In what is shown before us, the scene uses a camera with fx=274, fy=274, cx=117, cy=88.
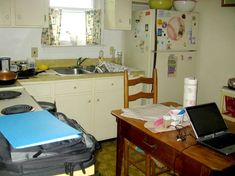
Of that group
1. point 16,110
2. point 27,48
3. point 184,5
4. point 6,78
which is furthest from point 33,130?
point 184,5

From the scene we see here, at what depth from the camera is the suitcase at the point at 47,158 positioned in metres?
Result: 1.01

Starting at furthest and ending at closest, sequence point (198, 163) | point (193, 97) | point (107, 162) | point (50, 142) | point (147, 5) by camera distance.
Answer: point (147, 5) < point (107, 162) < point (193, 97) < point (198, 163) < point (50, 142)

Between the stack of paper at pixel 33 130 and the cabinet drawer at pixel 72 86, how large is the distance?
1540mm

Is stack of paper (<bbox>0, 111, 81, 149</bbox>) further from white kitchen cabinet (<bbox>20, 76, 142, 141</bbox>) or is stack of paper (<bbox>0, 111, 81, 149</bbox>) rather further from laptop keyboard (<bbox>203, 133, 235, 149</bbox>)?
white kitchen cabinet (<bbox>20, 76, 142, 141</bbox>)

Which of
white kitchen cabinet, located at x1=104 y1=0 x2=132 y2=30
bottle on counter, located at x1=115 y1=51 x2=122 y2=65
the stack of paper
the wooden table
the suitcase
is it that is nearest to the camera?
the suitcase

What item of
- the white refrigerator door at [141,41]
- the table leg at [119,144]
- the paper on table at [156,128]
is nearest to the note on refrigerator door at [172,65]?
the white refrigerator door at [141,41]

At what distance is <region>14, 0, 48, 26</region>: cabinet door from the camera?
2.99 meters

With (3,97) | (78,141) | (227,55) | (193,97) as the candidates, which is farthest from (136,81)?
(227,55)

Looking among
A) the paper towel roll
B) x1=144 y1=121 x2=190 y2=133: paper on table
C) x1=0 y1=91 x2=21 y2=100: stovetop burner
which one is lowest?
x1=144 y1=121 x2=190 y2=133: paper on table

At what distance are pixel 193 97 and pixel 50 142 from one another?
1.10 meters

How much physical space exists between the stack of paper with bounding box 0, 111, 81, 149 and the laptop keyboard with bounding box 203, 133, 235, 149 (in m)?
0.75

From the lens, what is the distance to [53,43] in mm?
3518

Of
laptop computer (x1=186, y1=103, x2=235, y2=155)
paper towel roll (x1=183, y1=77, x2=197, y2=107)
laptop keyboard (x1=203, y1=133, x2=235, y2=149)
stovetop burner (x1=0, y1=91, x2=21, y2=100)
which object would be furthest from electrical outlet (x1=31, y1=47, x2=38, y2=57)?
laptop keyboard (x1=203, y1=133, x2=235, y2=149)

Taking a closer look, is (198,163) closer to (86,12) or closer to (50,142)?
(50,142)
